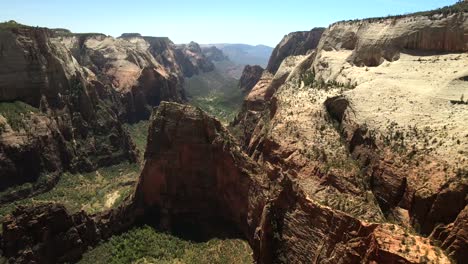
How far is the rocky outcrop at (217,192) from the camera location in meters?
45.6

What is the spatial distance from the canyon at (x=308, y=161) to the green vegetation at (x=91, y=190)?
1.95 meters

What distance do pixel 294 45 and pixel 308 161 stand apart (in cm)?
13531

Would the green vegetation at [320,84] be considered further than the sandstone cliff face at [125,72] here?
No

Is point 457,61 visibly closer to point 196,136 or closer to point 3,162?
point 196,136

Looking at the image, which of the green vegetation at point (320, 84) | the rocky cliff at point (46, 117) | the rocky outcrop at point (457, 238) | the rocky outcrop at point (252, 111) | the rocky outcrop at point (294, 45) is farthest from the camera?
the rocky outcrop at point (294, 45)

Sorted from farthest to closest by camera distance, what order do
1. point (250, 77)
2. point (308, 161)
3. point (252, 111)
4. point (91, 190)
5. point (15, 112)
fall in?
1. point (250, 77)
2. point (252, 111)
3. point (91, 190)
4. point (15, 112)
5. point (308, 161)

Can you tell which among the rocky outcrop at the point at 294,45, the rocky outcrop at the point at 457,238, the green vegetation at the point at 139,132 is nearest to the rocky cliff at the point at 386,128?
the rocky outcrop at the point at 457,238

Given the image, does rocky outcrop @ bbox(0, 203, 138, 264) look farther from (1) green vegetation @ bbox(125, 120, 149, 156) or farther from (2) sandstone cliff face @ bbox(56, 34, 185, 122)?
→ (2) sandstone cliff face @ bbox(56, 34, 185, 122)

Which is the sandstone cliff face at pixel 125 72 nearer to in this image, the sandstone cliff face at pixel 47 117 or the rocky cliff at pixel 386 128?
the sandstone cliff face at pixel 47 117

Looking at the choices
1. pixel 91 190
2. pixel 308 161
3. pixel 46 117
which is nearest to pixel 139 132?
pixel 46 117

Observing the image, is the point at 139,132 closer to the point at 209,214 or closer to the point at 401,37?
the point at 209,214

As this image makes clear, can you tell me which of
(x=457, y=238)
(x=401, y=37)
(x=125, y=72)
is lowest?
(x=125, y=72)

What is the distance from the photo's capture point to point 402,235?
35.9 metres

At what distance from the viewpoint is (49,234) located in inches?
1976
